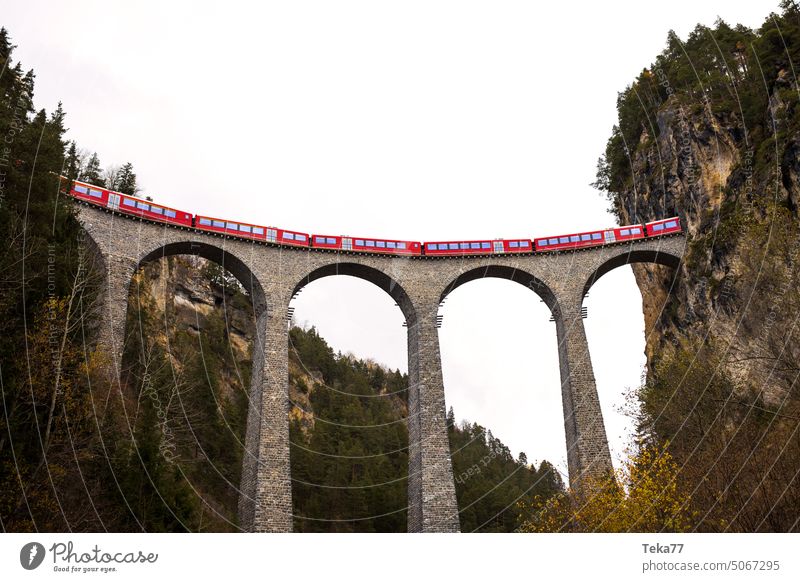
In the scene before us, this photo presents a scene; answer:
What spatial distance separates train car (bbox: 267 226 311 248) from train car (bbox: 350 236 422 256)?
6.85ft

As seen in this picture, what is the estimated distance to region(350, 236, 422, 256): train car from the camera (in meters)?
33.6

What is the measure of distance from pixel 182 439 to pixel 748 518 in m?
29.2

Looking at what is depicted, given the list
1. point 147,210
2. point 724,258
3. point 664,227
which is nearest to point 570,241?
point 664,227

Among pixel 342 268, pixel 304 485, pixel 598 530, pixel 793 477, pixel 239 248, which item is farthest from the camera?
pixel 304 485

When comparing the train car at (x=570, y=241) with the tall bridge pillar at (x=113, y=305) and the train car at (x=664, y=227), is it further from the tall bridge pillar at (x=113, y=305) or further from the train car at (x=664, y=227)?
the tall bridge pillar at (x=113, y=305)

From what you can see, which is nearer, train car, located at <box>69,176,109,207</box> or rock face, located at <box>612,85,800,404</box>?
rock face, located at <box>612,85,800,404</box>

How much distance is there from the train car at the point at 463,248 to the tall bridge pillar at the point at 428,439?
9.86 ft

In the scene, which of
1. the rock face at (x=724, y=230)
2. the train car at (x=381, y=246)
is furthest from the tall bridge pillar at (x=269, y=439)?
the rock face at (x=724, y=230)

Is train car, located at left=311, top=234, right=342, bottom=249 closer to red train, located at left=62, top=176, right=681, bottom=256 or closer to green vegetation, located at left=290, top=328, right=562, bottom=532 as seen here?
red train, located at left=62, top=176, right=681, bottom=256

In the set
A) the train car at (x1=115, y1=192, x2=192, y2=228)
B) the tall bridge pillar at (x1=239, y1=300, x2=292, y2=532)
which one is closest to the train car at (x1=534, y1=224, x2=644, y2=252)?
the tall bridge pillar at (x1=239, y1=300, x2=292, y2=532)

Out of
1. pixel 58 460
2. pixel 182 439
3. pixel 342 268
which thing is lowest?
pixel 58 460
